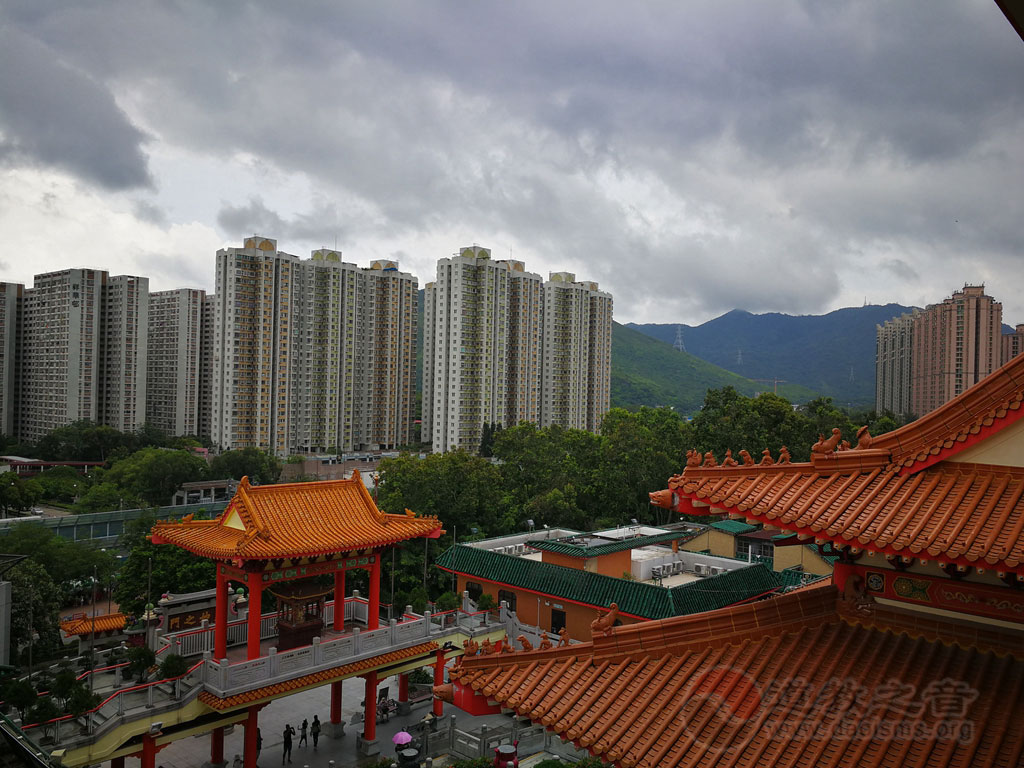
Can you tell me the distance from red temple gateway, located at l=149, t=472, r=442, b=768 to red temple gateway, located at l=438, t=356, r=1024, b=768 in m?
10.6

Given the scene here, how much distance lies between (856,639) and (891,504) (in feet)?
4.07

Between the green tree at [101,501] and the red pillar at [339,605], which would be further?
the green tree at [101,501]

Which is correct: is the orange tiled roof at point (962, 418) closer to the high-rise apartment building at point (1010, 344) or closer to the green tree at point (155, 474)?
the green tree at point (155, 474)

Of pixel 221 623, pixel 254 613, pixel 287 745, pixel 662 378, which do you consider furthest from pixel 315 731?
pixel 662 378

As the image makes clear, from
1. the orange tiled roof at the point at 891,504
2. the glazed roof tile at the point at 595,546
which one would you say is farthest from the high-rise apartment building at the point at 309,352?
the orange tiled roof at the point at 891,504

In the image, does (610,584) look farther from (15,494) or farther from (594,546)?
(15,494)

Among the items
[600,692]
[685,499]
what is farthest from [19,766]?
[685,499]

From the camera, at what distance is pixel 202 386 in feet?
219

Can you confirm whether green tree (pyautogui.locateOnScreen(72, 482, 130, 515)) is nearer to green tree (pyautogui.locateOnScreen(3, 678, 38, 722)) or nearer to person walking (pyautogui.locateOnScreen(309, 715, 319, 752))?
person walking (pyautogui.locateOnScreen(309, 715, 319, 752))

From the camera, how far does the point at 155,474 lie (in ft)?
154

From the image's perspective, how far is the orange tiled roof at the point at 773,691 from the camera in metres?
4.54

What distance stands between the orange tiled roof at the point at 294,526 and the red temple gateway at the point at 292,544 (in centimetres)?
2

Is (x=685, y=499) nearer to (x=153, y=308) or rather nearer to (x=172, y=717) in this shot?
(x=172, y=717)

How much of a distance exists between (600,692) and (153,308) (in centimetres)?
7339
